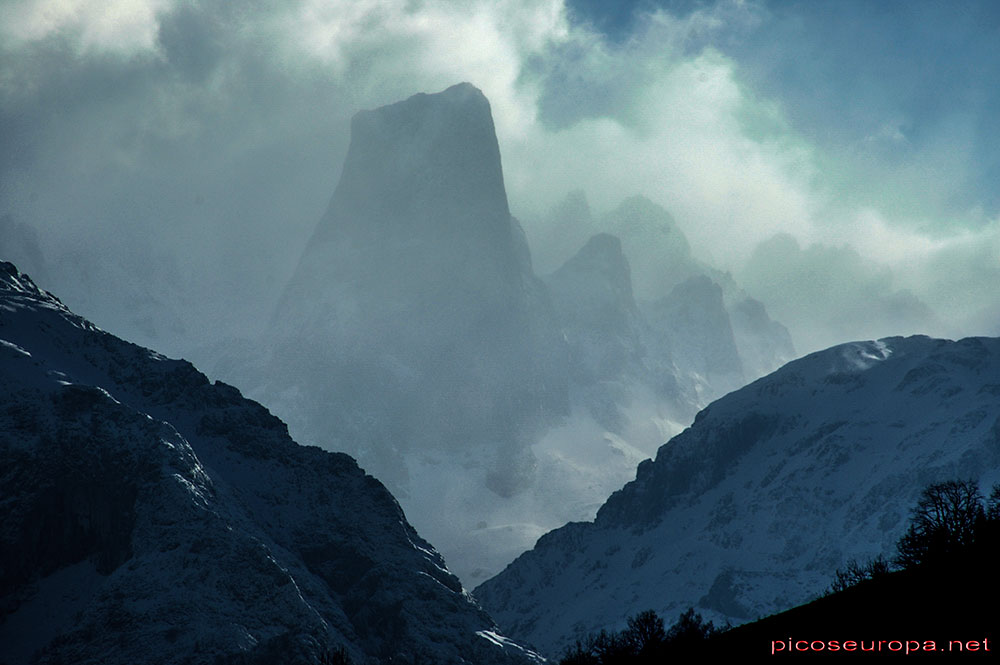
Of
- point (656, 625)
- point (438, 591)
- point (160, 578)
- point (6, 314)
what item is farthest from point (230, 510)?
point (656, 625)

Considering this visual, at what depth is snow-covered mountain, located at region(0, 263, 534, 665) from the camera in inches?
5581

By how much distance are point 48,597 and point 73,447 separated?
2316cm

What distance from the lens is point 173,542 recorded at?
153m

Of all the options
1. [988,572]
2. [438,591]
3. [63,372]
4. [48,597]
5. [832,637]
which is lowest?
[832,637]

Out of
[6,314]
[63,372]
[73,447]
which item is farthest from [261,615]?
[6,314]

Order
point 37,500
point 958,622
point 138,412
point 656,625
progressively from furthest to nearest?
point 138,412
point 37,500
point 656,625
point 958,622

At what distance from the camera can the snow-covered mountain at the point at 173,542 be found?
465ft

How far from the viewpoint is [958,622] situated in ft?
145

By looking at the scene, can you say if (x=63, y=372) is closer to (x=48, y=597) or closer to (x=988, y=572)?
(x=48, y=597)

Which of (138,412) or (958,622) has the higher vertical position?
(138,412)

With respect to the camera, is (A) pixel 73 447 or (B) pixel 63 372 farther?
(B) pixel 63 372

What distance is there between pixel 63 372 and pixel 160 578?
50.2 metres

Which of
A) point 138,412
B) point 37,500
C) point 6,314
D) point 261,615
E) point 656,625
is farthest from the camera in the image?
point 6,314

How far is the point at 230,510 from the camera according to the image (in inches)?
6526
